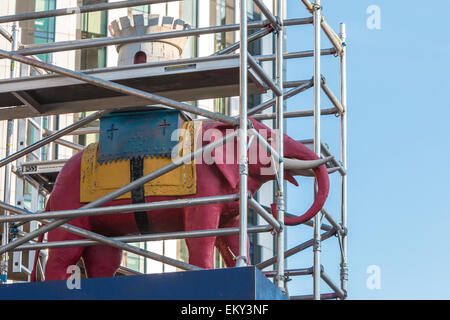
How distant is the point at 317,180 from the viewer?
38.9ft

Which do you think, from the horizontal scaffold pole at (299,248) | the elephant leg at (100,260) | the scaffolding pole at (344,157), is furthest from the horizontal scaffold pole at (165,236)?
the scaffolding pole at (344,157)

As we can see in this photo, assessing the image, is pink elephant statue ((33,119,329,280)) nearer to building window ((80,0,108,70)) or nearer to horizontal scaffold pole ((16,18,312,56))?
horizontal scaffold pole ((16,18,312,56))

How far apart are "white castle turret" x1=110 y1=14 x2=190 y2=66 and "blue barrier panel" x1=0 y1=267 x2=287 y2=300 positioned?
4.00 meters

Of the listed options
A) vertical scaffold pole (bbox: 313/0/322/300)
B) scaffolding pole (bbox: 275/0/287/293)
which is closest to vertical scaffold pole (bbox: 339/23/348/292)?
vertical scaffold pole (bbox: 313/0/322/300)

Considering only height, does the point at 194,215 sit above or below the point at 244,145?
below

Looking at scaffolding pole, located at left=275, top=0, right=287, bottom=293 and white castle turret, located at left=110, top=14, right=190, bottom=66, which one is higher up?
white castle turret, located at left=110, top=14, right=190, bottom=66

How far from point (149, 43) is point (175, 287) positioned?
430cm

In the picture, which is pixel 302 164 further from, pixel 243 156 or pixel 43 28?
pixel 43 28

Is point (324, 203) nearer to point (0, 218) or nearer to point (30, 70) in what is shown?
point (0, 218)

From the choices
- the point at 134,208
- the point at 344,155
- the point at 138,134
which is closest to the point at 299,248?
the point at 344,155

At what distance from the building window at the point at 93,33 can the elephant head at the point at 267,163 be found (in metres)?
17.3

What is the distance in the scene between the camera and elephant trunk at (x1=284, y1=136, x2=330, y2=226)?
11500 mm
